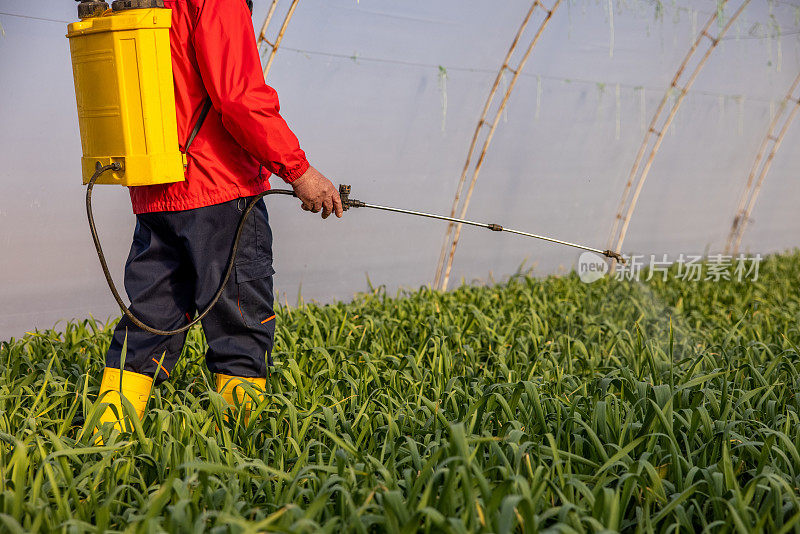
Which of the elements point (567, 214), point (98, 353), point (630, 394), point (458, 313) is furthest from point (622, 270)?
point (98, 353)

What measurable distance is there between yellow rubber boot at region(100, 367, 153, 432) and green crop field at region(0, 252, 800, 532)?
53mm

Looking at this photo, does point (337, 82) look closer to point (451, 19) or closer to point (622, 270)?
point (451, 19)

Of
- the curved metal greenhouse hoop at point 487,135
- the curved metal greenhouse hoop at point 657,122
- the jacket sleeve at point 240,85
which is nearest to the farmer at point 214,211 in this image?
the jacket sleeve at point 240,85

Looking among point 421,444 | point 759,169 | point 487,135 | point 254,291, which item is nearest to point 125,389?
Answer: point 254,291

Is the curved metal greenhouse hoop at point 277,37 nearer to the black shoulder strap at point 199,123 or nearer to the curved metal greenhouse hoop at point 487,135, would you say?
the black shoulder strap at point 199,123

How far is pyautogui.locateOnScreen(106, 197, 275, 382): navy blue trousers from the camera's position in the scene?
2.04 meters

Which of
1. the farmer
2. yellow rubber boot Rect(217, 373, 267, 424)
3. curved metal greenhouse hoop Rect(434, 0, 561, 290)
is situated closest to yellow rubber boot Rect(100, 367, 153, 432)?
the farmer

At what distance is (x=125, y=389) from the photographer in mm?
2074

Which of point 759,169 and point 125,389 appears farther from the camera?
point 759,169

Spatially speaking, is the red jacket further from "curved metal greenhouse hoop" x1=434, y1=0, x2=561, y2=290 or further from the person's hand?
"curved metal greenhouse hoop" x1=434, y1=0, x2=561, y2=290

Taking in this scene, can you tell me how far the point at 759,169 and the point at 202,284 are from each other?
5991 mm

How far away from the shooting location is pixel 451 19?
4.01m

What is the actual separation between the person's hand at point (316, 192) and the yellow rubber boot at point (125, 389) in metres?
0.69

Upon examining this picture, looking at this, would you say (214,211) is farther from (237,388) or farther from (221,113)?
(237,388)
